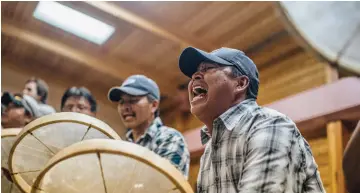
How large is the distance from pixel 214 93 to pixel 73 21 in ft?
13.7

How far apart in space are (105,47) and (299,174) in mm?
4700

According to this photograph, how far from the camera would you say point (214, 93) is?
1369 mm

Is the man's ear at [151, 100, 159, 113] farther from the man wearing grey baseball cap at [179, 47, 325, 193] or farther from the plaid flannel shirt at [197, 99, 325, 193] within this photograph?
the plaid flannel shirt at [197, 99, 325, 193]

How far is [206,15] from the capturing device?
4.44 m

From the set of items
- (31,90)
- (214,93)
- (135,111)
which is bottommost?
(214,93)

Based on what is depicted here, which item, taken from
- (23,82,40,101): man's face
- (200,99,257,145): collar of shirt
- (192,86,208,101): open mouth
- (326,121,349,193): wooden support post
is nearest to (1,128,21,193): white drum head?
(192,86,208,101): open mouth

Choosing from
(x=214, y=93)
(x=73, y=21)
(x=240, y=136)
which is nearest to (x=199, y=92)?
(x=214, y=93)

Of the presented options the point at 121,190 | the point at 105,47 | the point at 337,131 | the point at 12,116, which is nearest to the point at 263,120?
the point at 121,190

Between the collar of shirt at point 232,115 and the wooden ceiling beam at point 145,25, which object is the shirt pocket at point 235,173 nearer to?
the collar of shirt at point 232,115

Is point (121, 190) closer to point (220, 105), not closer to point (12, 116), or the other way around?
point (220, 105)

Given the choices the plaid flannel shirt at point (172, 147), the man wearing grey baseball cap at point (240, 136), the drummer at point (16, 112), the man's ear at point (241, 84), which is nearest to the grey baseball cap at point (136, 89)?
the plaid flannel shirt at point (172, 147)

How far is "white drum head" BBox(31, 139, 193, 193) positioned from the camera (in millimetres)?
1090

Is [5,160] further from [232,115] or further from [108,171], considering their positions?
[232,115]

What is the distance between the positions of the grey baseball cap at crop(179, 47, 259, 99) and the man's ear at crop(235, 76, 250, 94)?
1 centimetres
